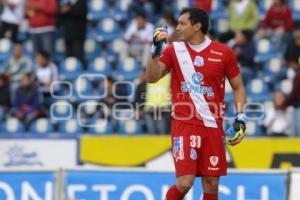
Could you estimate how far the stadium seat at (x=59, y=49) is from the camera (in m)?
16.9

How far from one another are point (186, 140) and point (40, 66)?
7.15 metres

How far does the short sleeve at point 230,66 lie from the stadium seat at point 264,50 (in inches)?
288

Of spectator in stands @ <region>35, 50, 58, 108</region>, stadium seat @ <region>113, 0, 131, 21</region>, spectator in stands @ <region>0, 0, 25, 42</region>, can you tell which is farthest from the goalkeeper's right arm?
stadium seat @ <region>113, 0, 131, 21</region>

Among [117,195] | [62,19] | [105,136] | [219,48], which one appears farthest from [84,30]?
[219,48]

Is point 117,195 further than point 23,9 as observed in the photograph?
No

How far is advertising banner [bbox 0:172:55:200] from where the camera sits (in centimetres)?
1041

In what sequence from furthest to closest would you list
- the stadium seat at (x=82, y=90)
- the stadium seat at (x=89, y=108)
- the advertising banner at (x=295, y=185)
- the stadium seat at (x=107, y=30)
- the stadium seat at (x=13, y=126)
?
the stadium seat at (x=107, y=30), the stadium seat at (x=82, y=90), the stadium seat at (x=13, y=126), the stadium seat at (x=89, y=108), the advertising banner at (x=295, y=185)

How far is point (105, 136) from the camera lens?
1377 cm

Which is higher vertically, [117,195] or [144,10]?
[144,10]

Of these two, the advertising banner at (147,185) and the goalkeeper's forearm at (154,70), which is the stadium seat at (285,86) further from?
the goalkeeper's forearm at (154,70)

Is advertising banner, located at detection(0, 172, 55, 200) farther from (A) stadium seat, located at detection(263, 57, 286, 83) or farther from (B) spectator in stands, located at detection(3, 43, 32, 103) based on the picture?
(A) stadium seat, located at detection(263, 57, 286, 83)

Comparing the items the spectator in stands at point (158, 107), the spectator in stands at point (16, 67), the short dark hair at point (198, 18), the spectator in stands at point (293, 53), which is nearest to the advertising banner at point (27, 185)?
the short dark hair at point (198, 18)

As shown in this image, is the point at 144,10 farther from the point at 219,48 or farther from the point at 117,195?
the point at 219,48

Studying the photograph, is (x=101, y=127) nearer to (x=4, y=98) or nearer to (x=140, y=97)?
(x=140, y=97)
